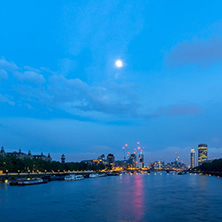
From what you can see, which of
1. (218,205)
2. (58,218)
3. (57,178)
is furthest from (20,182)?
(218,205)

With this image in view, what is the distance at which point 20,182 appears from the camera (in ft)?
357

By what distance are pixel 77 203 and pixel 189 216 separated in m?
24.9

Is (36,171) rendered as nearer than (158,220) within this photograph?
No

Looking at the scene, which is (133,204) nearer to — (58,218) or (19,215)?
(58,218)

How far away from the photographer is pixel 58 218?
48250 mm

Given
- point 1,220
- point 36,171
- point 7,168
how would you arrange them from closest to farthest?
1. point 1,220
2. point 7,168
3. point 36,171

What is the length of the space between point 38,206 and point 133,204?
1983 centimetres

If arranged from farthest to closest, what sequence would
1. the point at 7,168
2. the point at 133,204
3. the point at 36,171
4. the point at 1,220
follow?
the point at 36,171, the point at 7,168, the point at 133,204, the point at 1,220

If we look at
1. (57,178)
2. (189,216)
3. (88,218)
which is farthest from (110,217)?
(57,178)

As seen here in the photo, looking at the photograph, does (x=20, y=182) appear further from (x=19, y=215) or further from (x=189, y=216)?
(x=189, y=216)

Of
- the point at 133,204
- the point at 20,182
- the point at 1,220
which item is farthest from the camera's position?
the point at 20,182

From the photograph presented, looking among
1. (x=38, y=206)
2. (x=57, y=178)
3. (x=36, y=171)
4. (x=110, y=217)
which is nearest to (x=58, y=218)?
(x=110, y=217)

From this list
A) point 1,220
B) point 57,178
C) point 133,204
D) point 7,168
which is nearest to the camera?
point 1,220

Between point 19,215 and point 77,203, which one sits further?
point 77,203
